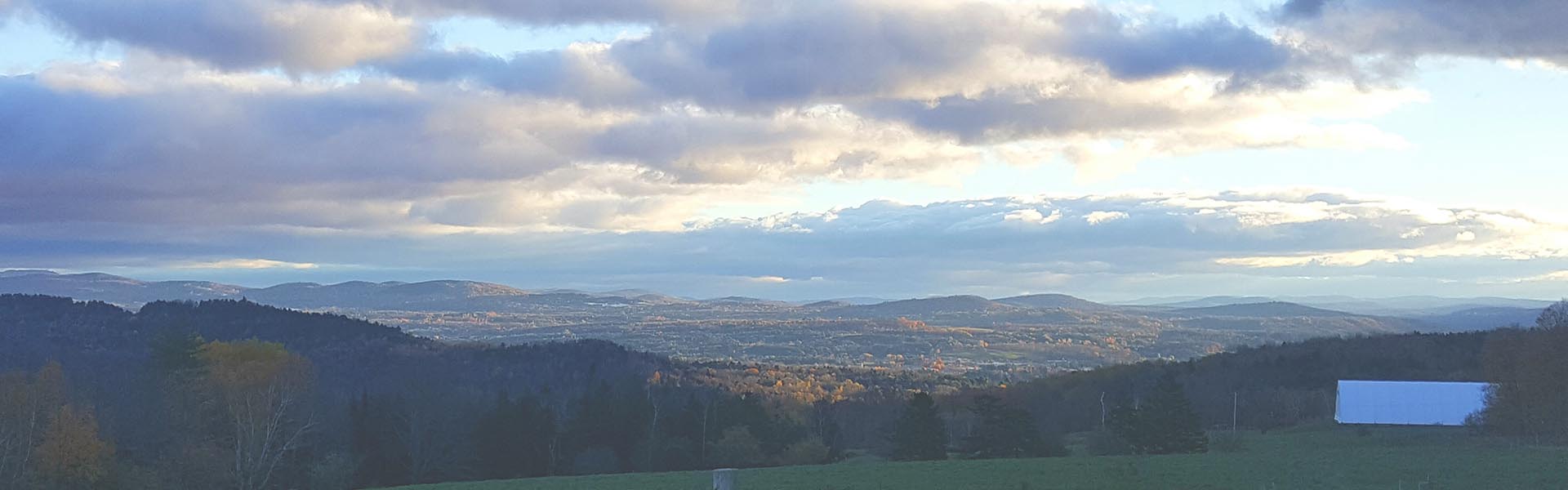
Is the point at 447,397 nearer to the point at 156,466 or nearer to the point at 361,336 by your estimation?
the point at 156,466

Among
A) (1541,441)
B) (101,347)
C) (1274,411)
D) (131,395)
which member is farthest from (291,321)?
(1541,441)

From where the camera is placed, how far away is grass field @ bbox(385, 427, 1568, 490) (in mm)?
33594

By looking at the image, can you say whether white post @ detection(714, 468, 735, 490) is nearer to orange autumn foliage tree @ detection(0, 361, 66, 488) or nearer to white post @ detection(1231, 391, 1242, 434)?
orange autumn foliage tree @ detection(0, 361, 66, 488)

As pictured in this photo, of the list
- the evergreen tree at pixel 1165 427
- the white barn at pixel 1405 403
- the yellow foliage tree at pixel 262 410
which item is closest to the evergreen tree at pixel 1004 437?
the evergreen tree at pixel 1165 427

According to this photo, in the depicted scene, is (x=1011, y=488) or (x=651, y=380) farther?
(x=651, y=380)

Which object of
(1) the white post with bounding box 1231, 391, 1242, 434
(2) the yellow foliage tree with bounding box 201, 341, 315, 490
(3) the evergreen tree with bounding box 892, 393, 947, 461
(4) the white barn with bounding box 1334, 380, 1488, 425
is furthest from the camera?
(1) the white post with bounding box 1231, 391, 1242, 434

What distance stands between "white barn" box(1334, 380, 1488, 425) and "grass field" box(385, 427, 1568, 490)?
82.4 ft

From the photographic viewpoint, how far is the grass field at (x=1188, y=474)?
33594 millimetres

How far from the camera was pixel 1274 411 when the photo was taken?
272 feet

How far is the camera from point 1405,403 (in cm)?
7512

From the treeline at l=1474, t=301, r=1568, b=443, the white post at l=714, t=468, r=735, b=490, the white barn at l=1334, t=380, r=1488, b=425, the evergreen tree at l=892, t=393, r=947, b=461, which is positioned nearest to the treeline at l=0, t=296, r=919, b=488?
the evergreen tree at l=892, t=393, r=947, b=461

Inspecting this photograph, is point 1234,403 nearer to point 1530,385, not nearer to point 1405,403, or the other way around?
point 1405,403

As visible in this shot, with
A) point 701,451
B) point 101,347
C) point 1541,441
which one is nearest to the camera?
point 1541,441

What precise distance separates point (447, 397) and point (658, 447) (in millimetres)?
13024
